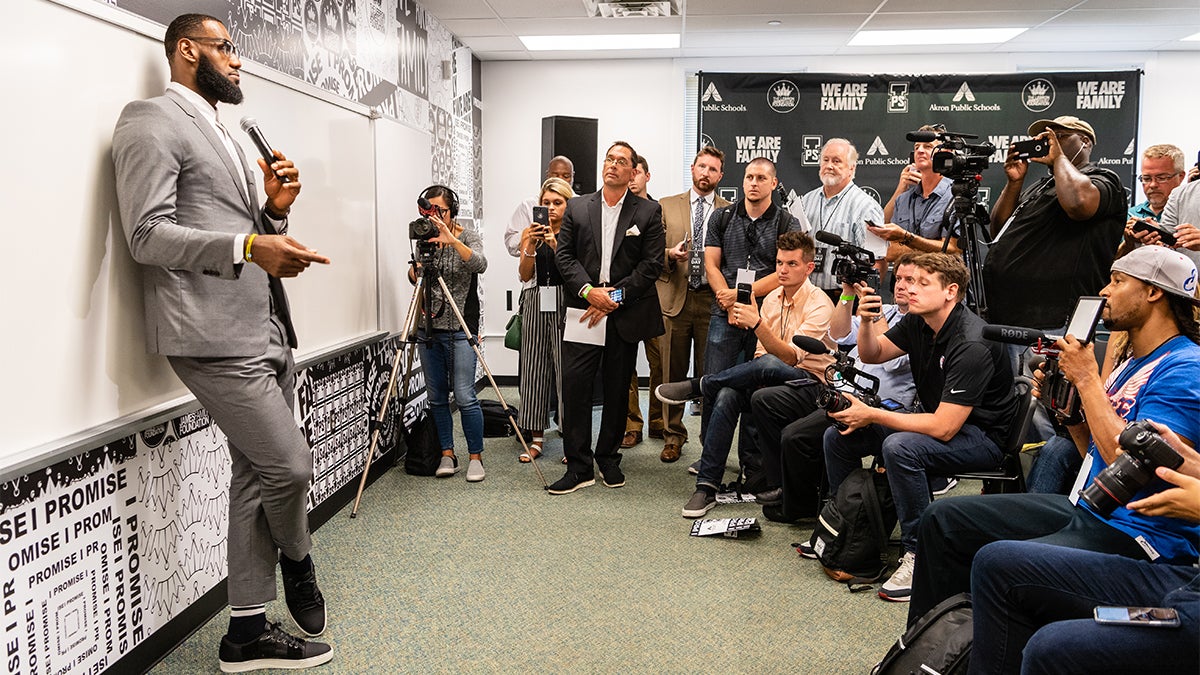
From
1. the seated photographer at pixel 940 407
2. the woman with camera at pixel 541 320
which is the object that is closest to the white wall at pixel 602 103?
the woman with camera at pixel 541 320

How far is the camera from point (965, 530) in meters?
2.18

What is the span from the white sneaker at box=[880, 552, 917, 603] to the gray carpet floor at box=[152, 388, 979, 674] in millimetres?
36

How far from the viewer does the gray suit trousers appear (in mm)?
2248

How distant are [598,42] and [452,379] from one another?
310 centimetres

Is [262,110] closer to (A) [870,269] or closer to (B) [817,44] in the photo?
(A) [870,269]

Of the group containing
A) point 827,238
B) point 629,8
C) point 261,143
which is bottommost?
point 827,238

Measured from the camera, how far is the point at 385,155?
4289 mm

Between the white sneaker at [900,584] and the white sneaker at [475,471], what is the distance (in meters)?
2.07

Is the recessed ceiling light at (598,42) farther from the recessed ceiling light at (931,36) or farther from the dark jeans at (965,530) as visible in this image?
the dark jeans at (965,530)

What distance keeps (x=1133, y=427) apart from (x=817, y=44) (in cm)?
520

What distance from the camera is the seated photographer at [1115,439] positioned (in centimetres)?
180

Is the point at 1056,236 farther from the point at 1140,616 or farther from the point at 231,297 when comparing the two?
the point at 231,297

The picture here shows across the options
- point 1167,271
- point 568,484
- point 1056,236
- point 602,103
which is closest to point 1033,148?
point 1056,236

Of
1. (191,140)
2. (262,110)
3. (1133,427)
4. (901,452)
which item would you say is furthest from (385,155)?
(1133,427)
